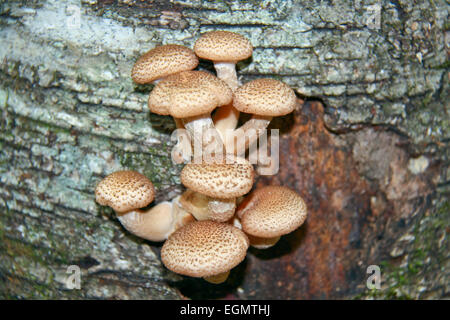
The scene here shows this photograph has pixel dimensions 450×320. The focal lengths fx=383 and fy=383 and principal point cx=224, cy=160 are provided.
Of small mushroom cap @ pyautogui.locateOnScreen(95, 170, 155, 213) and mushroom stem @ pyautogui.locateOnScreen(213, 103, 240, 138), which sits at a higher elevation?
mushroom stem @ pyautogui.locateOnScreen(213, 103, 240, 138)

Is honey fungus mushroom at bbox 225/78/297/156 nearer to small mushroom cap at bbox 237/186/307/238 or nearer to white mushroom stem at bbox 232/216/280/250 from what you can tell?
small mushroom cap at bbox 237/186/307/238

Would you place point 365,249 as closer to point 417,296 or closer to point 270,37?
point 417,296

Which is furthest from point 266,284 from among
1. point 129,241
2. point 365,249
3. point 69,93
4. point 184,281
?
point 69,93

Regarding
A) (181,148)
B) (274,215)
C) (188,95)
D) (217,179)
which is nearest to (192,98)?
(188,95)

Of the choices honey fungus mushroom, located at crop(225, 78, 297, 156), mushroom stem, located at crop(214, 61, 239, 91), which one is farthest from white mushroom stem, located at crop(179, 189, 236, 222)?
mushroom stem, located at crop(214, 61, 239, 91)

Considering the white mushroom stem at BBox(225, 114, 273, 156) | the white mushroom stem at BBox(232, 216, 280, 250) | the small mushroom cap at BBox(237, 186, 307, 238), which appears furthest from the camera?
the white mushroom stem at BBox(232, 216, 280, 250)

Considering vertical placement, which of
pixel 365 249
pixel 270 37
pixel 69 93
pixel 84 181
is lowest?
pixel 365 249
